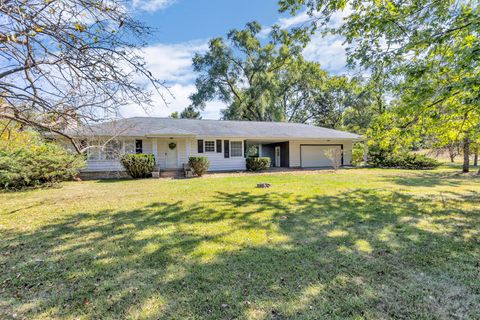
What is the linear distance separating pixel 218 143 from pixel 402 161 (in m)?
14.5

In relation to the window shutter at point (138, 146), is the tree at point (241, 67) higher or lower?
higher

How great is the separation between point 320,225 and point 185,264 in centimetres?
288

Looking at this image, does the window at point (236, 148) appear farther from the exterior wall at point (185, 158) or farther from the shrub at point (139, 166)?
the shrub at point (139, 166)

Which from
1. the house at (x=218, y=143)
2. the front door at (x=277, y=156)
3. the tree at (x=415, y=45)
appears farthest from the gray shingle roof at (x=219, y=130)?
the tree at (x=415, y=45)

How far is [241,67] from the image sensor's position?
91.5 feet

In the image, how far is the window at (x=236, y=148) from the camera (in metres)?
16.9

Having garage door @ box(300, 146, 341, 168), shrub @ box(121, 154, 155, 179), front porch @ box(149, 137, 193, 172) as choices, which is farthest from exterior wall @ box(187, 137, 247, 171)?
garage door @ box(300, 146, 341, 168)

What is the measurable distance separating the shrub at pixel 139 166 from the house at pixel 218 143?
89 cm

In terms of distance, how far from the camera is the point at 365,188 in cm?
915

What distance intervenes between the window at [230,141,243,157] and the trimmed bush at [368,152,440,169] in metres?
11.4

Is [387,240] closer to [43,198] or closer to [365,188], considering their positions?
[365,188]

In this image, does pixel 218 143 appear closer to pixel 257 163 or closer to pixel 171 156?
pixel 257 163

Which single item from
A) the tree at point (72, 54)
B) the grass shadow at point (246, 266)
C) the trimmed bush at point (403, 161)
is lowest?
the grass shadow at point (246, 266)

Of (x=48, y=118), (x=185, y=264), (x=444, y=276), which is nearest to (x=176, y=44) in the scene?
(x=48, y=118)
